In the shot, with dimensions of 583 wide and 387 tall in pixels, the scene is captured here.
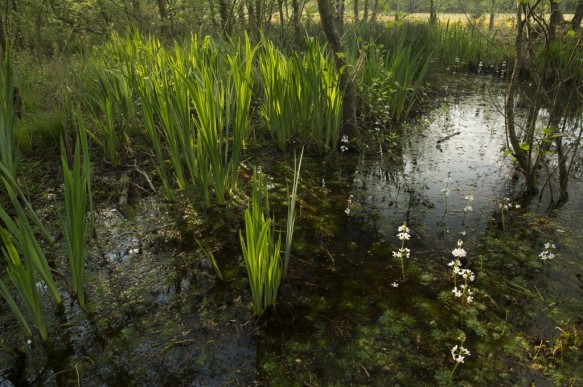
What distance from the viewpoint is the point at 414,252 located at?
208 cm

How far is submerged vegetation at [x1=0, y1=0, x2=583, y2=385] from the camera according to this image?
4.72 ft

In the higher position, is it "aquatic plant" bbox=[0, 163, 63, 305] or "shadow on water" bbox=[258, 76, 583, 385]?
"aquatic plant" bbox=[0, 163, 63, 305]

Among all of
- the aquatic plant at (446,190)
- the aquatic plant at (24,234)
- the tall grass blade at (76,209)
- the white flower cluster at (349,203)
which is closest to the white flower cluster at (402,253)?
the white flower cluster at (349,203)

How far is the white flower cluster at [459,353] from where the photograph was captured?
54.2 inches

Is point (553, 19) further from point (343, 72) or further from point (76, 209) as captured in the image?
point (76, 209)

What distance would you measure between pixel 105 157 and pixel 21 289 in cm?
183

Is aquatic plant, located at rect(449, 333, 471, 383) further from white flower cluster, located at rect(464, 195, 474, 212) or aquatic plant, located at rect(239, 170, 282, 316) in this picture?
white flower cluster, located at rect(464, 195, 474, 212)

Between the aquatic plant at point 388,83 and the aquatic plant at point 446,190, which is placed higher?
the aquatic plant at point 388,83

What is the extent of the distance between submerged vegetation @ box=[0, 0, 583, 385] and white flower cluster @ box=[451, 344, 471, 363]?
0.01m

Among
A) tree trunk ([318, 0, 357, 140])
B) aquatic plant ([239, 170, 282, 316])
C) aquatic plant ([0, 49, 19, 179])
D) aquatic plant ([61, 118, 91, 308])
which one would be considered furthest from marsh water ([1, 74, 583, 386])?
tree trunk ([318, 0, 357, 140])

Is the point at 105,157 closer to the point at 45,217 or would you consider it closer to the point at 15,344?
the point at 45,217

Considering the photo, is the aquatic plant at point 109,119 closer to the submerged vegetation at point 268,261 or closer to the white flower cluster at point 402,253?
the submerged vegetation at point 268,261

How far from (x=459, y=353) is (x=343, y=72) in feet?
8.04

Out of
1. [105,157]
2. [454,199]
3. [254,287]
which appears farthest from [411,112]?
[254,287]
